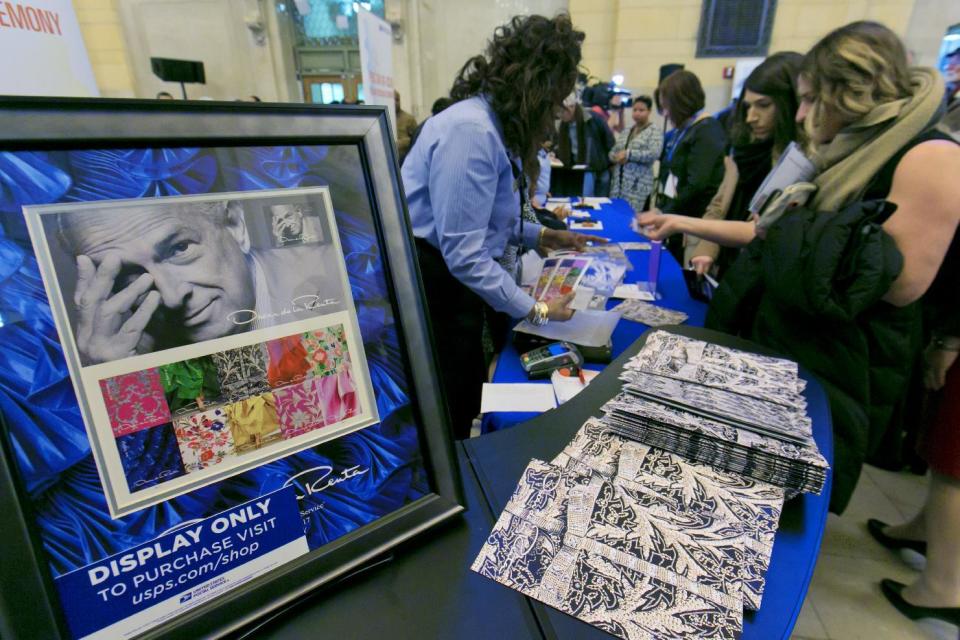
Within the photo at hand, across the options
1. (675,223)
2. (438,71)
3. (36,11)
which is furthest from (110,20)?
(675,223)

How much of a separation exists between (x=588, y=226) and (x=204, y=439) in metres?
2.82

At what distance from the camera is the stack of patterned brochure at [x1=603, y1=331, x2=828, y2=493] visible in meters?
0.62

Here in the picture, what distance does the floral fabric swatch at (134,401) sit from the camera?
365mm

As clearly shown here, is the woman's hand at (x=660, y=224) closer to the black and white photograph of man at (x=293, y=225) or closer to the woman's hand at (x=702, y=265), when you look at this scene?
the woman's hand at (x=702, y=265)

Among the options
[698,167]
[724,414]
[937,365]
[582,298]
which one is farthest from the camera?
[698,167]

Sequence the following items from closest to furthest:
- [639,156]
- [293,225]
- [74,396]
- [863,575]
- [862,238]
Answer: [74,396] → [293,225] → [862,238] → [863,575] → [639,156]

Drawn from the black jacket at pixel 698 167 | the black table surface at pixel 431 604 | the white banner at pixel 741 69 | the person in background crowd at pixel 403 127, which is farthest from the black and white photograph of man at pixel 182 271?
the white banner at pixel 741 69

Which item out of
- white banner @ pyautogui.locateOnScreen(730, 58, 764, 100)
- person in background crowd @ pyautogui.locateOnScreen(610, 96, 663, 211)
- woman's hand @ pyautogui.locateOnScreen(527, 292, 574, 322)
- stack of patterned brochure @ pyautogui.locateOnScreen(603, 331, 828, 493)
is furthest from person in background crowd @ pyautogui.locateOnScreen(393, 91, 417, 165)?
white banner @ pyautogui.locateOnScreen(730, 58, 764, 100)

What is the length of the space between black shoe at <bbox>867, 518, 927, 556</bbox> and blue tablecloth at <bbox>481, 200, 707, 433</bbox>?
106 centimetres

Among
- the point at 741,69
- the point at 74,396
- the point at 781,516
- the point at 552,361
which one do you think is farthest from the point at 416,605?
the point at 741,69

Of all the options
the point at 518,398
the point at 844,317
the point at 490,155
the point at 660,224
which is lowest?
the point at 518,398

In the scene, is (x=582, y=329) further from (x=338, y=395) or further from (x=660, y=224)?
(x=338, y=395)

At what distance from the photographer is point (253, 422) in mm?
424

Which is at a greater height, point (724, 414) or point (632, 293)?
point (724, 414)
